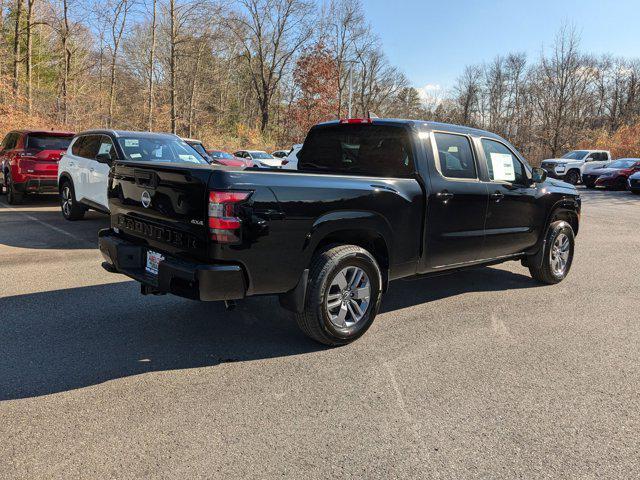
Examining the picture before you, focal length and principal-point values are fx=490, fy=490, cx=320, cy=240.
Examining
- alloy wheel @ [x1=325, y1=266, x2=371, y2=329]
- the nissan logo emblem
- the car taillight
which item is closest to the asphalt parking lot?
alloy wheel @ [x1=325, y1=266, x2=371, y2=329]

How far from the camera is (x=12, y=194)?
463 inches

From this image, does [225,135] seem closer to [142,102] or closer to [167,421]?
[142,102]

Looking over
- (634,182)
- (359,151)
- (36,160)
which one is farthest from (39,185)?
(634,182)

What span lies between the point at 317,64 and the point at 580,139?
1097 inches

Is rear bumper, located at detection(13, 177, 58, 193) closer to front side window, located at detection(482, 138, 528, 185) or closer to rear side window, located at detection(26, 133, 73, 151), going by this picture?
rear side window, located at detection(26, 133, 73, 151)

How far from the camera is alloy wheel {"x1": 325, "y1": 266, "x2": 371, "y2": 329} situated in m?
3.92

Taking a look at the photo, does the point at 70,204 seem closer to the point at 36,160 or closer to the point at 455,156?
the point at 36,160

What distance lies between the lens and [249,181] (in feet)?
10.9

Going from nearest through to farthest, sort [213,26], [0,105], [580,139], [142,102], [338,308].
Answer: [338,308], [0,105], [213,26], [142,102], [580,139]

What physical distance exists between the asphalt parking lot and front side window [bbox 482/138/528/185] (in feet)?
4.52

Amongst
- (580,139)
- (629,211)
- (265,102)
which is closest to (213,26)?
(265,102)

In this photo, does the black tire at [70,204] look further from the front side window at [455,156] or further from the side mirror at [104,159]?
the front side window at [455,156]

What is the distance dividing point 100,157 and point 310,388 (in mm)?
6235

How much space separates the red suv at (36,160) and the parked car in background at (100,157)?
131 cm
